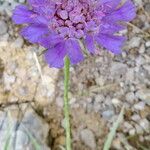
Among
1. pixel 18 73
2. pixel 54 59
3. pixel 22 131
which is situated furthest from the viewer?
pixel 18 73

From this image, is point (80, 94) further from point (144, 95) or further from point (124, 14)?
point (124, 14)

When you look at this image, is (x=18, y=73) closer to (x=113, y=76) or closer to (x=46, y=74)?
(x=46, y=74)

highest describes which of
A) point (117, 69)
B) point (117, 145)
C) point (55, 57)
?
point (55, 57)

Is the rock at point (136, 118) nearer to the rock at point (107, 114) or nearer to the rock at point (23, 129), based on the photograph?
the rock at point (107, 114)

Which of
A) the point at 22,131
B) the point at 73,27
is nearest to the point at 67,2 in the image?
the point at 73,27

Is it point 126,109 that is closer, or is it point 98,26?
point 98,26

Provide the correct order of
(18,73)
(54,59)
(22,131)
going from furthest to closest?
(18,73) → (22,131) → (54,59)

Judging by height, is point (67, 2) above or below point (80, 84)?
above

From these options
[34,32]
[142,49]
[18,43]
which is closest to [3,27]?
[18,43]
